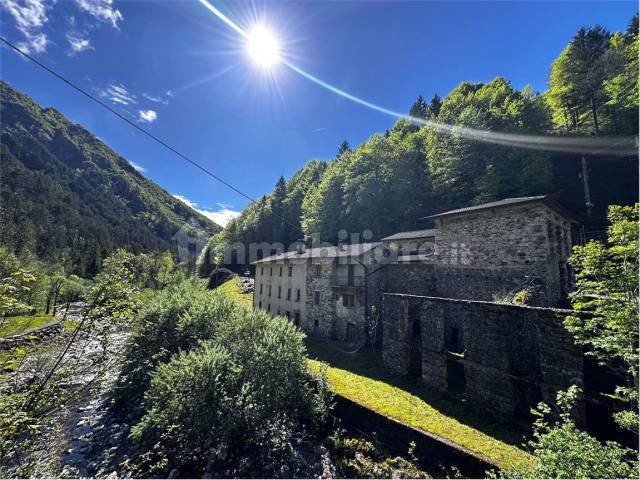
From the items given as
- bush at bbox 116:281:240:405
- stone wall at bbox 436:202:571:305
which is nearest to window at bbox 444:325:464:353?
stone wall at bbox 436:202:571:305

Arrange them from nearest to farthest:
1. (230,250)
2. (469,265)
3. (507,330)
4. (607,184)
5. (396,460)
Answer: (396,460) → (507,330) → (469,265) → (607,184) → (230,250)

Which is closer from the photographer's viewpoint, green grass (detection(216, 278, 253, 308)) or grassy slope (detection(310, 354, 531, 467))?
grassy slope (detection(310, 354, 531, 467))

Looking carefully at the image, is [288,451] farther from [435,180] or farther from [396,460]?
[435,180]

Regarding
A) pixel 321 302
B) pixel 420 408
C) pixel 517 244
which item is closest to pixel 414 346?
pixel 420 408

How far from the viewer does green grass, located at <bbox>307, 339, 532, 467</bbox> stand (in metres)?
9.52

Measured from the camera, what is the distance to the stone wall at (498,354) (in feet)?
32.8

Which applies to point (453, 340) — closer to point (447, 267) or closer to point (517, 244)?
point (447, 267)

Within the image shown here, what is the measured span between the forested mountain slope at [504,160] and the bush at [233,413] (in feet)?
84.1

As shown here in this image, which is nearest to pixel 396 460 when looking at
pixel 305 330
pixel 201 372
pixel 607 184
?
pixel 201 372

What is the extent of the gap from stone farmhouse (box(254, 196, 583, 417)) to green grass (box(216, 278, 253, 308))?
11.6 meters

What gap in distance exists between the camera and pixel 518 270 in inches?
661

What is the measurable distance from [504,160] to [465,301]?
80.1 ft

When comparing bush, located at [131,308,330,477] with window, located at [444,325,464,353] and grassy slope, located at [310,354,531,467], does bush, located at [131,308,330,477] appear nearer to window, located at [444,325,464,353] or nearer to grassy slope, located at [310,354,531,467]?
grassy slope, located at [310,354,531,467]

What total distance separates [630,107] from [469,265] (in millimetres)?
26027
